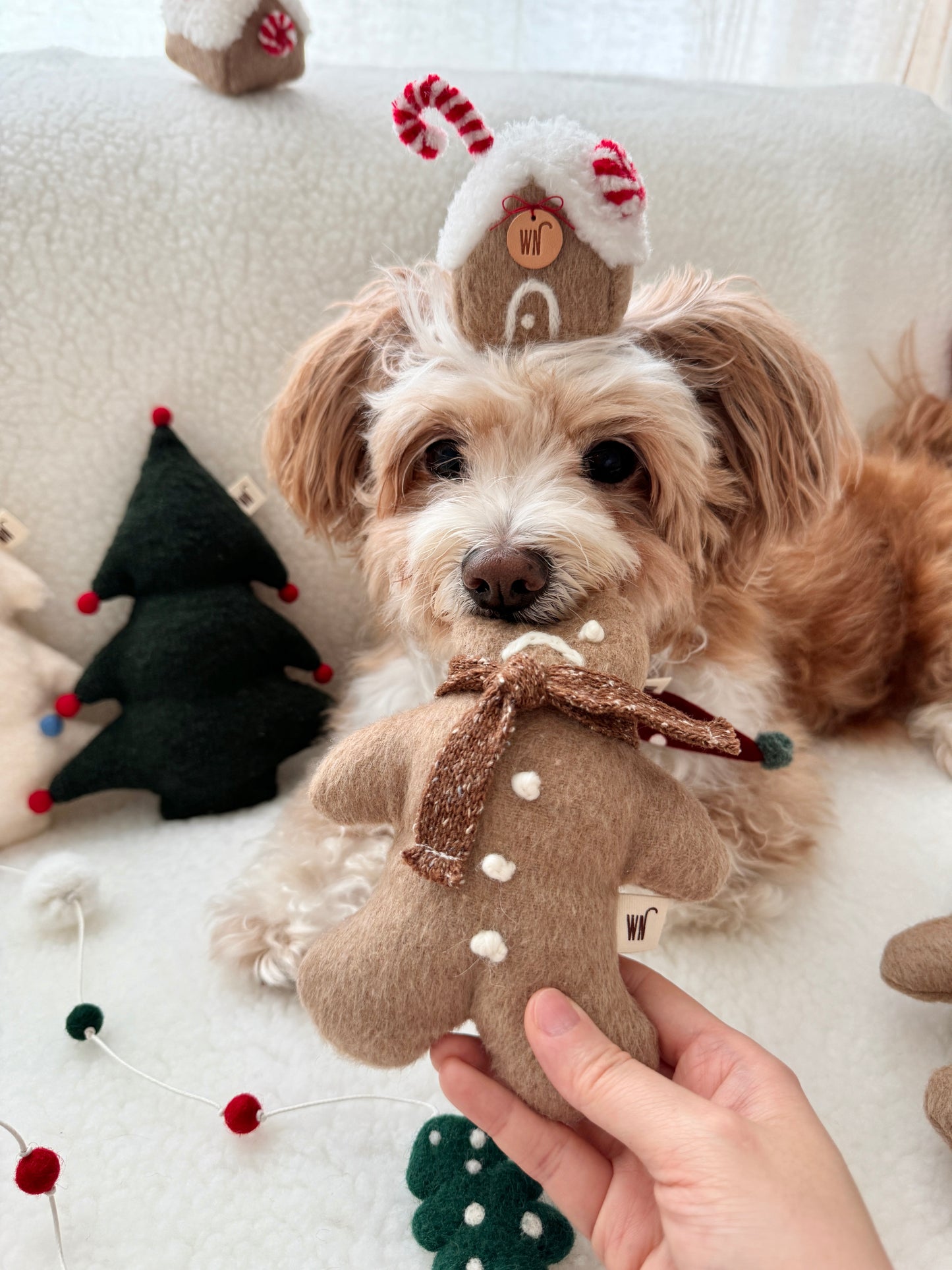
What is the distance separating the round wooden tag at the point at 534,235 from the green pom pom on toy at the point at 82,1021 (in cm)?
133

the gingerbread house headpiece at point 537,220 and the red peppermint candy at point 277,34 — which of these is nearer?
the gingerbread house headpiece at point 537,220

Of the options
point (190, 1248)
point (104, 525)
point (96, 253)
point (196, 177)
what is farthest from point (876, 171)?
point (190, 1248)

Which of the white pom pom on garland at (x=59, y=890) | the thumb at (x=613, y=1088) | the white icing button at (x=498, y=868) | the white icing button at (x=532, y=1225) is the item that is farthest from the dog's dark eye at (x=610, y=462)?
the white pom pom on garland at (x=59, y=890)

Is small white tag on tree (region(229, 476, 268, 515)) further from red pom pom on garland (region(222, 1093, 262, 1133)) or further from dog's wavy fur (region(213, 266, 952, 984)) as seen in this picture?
red pom pom on garland (region(222, 1093, 262, 1133))

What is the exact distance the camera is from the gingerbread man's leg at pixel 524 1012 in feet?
3.05

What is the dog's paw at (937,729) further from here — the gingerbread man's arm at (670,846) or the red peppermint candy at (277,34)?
the red peppermint candy at (277,34)

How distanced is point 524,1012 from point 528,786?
9.3 inches

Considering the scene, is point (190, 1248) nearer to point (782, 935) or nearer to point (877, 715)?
point (782, 935)

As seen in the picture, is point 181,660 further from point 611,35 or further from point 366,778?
point 611,35

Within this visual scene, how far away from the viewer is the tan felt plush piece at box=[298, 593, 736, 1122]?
924 mm

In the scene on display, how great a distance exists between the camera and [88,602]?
1950 millimetres

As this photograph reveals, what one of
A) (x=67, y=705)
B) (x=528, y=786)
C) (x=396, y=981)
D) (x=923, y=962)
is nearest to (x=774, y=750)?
(x=923, y=962)

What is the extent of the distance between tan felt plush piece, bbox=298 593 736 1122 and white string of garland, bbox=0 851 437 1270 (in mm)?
459

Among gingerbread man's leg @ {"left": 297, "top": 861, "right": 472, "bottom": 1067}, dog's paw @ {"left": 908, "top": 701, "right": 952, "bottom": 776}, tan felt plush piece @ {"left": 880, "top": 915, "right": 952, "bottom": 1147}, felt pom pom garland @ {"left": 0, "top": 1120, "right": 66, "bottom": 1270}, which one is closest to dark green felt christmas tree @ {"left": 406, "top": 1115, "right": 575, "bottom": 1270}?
gingerbread man's leg @ {"left": 297, "top": 861, "right": 472, "bottom": 1067}
